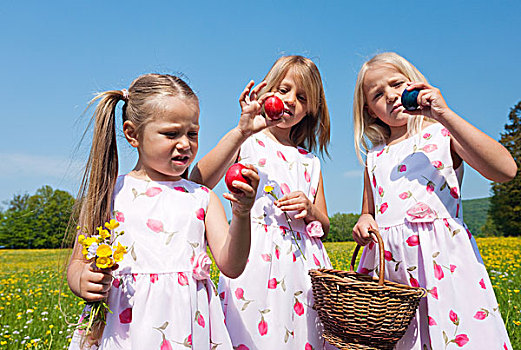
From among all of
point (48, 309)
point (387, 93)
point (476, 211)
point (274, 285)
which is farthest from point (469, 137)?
point (476, 211)

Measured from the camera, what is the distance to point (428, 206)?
2.54m

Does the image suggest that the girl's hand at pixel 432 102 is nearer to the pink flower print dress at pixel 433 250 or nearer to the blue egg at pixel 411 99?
the blue egg at pixel 411 99

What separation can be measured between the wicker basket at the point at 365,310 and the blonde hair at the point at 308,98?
1152 millimetres

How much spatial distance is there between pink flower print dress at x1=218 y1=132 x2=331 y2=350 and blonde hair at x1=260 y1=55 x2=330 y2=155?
466 mm

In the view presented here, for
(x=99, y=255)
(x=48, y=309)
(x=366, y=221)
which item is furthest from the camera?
(x=48, y=309)

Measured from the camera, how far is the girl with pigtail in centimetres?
190

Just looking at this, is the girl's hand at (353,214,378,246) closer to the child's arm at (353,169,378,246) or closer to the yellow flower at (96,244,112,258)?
the child's arm at (353,169,378,246)

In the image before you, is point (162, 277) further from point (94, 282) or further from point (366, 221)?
point (366, 221)

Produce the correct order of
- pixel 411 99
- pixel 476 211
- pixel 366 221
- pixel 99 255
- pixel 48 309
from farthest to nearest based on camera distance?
1. pixel 476 211
2. pixel 48 309
3. pixel 366 221
4. pixel 411 99
5. pixel 99 255

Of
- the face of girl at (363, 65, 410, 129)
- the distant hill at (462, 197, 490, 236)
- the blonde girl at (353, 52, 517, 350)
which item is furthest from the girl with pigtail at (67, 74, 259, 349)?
the distant hill at (462, 197, 490, 236)

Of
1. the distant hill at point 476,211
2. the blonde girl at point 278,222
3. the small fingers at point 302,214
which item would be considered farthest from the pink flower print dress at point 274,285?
the distant hill at point 476,211

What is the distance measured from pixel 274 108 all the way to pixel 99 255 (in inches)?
51.3

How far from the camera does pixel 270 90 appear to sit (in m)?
2.93

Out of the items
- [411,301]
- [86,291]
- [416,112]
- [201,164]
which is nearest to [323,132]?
[416,112]
